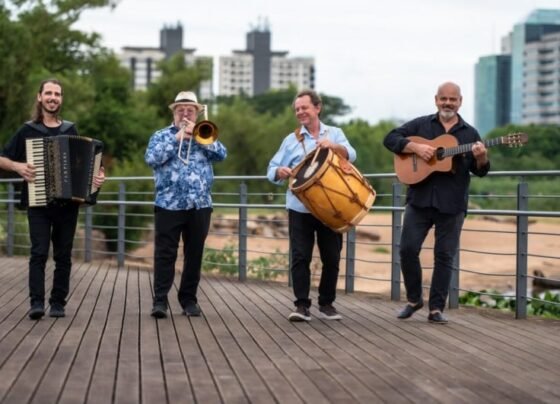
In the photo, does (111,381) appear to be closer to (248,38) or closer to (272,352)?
(272,352)

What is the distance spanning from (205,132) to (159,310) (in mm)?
1274

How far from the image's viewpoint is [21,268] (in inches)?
516

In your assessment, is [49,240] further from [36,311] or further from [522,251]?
[522,251]

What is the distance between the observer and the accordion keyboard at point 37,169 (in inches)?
307

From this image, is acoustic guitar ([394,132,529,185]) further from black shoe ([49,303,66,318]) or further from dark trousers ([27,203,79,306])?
black shoe ([49,303,66,318])

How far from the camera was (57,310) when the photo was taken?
8.16 metres

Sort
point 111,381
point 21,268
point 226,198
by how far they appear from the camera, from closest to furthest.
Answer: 1. point 111,381
2. point 21,268
3. point 226,198

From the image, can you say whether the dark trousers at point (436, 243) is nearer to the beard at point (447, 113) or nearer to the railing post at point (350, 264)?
the beard at point (447, 113)

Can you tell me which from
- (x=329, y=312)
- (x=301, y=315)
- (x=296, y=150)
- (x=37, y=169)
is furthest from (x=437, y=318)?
(x=37, y=169)

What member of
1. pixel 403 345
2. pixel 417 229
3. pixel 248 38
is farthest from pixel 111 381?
pixel 248 38

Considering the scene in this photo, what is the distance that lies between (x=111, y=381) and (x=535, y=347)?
2.68 metres

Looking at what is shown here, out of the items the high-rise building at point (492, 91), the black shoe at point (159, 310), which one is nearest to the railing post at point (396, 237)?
the black shoe at point (159, 310)

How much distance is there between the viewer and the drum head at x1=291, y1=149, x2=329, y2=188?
769 cm

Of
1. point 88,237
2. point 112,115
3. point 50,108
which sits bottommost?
point 88,237
